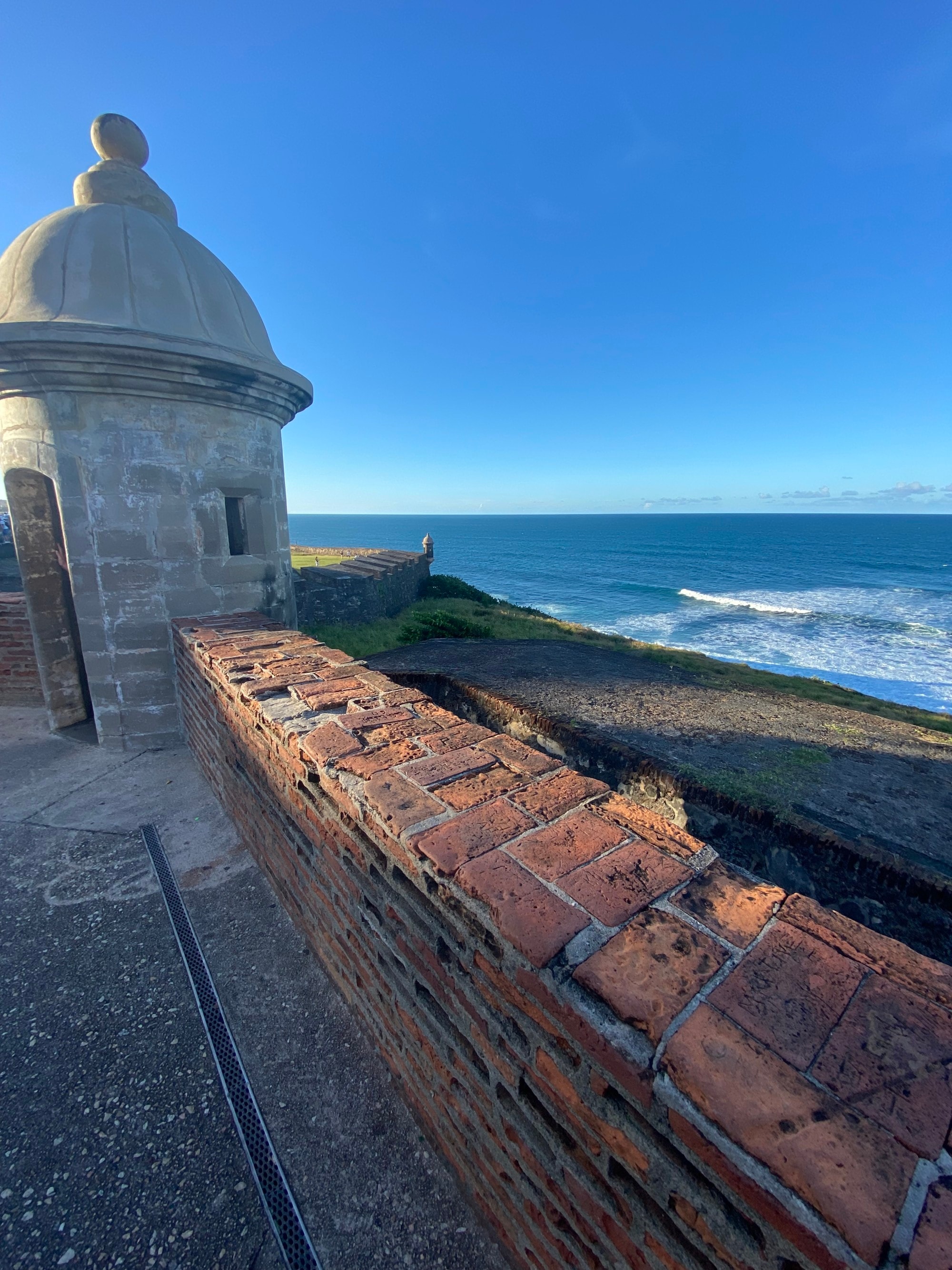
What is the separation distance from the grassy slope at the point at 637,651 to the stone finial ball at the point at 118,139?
24.4 feet

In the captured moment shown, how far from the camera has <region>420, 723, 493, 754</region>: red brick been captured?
237cm

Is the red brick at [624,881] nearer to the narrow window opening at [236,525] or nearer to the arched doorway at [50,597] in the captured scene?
the narrow window opening at [236,525]

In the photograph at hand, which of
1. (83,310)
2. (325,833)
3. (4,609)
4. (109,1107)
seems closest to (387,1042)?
(325,833)

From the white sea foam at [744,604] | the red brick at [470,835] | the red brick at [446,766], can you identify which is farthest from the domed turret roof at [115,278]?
the white sea foam at [744,604]

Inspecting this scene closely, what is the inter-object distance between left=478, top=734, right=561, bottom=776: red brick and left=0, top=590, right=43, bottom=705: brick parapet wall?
6585mm

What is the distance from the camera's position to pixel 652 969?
4.07 feet

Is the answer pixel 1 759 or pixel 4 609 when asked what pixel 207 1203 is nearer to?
pixel 1 759

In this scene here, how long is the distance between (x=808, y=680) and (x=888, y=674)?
14.4 metres

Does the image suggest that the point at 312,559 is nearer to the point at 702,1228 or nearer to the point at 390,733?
the point at 390,733

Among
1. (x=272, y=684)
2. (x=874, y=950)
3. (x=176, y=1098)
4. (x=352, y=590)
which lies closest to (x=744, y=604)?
(x=352, y=590)

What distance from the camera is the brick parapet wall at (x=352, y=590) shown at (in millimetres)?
11781

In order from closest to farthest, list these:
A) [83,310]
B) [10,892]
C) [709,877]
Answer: [709,877] → [10,892] → [83,310]

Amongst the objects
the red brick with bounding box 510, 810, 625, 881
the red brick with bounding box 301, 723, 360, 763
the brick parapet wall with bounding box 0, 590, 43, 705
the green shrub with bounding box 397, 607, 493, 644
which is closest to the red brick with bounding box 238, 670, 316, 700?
the red brick with bounding box 301, 723, 360, 763

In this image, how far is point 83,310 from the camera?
494 centimetres
